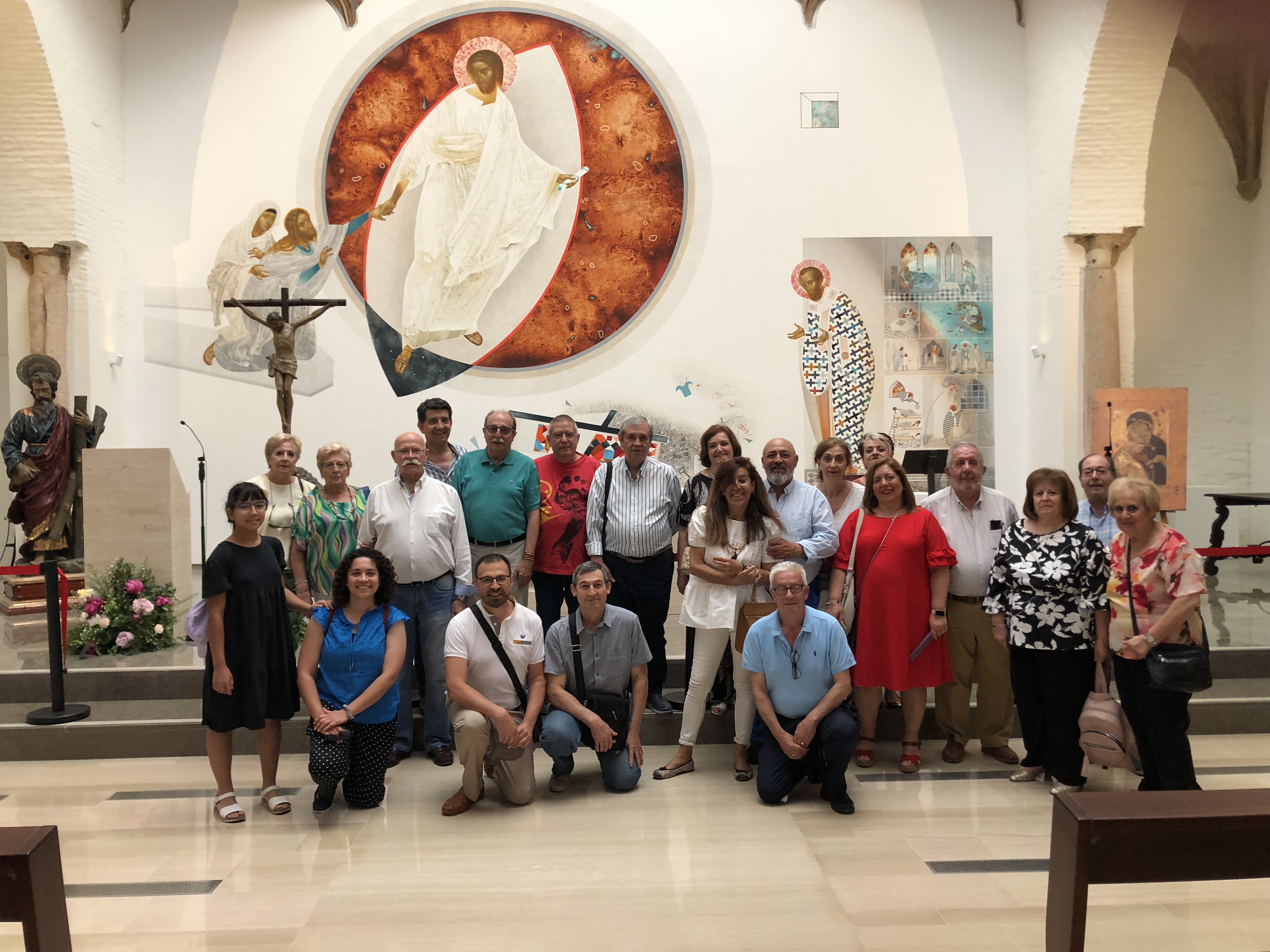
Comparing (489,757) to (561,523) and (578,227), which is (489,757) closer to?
(561,523)

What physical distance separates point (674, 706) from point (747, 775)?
85 cm

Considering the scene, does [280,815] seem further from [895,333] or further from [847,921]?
[895,333]

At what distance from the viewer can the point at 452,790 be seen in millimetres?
4695

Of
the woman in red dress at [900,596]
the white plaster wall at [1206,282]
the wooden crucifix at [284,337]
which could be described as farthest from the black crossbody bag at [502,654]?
the white plaster wall at [1206,282]

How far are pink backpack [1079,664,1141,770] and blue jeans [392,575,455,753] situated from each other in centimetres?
304

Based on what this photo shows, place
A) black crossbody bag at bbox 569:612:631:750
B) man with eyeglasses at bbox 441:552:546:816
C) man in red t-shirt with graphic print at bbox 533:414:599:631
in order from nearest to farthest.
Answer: man with eyeglasses at bbox 441:552:546:816
black crossbody bag at bbox 569:612:631:750
man in red t-shirt with graphic print at bbox 533:414:599:631

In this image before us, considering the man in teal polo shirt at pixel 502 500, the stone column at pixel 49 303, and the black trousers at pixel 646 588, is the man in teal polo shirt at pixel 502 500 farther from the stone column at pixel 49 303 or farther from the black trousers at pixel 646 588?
the stone column at pixel 49 303

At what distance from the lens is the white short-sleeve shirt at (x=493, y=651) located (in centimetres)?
451

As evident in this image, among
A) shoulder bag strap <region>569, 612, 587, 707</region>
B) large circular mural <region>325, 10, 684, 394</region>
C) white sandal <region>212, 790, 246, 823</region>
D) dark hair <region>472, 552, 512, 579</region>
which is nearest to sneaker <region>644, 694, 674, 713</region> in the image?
→ shoulder bag strap <region>569, 612, 587, 707</region>

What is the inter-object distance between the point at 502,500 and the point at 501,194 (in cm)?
578

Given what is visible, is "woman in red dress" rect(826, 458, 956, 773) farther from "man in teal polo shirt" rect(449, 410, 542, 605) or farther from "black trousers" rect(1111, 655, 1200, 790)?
"man in teal polo shirt" rect(449, 410, 542, 605)

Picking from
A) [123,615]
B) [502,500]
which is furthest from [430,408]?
[123,615]

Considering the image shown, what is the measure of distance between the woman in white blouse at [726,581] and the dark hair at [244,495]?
2.05 meters

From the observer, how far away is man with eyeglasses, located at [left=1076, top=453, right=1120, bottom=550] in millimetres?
4805
